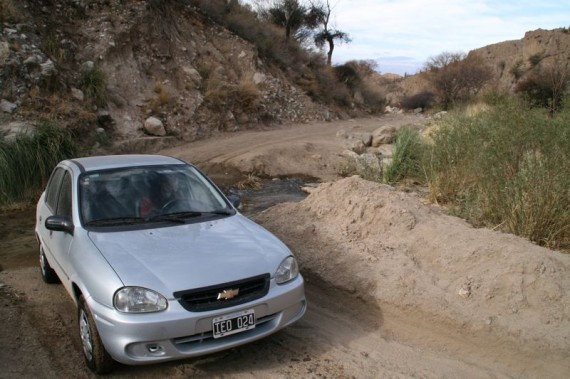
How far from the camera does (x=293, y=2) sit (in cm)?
2967

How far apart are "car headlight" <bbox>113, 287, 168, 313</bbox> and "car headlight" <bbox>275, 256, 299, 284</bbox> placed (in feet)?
2.97

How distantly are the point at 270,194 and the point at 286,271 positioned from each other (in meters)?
6.91

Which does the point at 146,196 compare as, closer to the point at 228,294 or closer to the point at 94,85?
the point at 228,294

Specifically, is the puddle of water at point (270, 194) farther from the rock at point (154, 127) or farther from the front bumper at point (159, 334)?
the front bumper at point (159, 334)

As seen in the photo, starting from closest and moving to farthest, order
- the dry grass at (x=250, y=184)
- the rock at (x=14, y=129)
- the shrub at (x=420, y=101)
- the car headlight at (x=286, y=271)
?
the car headlight at (x=286, y=271) < the rock at (x=14, y=129) < the dry grass at (x=250, y=184) < the shrub at (x=420, y=101)

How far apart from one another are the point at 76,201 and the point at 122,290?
1.37 meters

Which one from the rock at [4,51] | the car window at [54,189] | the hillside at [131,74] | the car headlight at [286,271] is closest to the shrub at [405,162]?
the car headlight at [286,271]

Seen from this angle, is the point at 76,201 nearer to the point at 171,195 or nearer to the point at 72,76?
the point at 171,195

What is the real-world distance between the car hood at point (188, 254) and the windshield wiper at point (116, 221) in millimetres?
192

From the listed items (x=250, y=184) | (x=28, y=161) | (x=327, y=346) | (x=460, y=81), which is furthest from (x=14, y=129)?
(x=460, y=81)

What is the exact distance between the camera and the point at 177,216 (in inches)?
172

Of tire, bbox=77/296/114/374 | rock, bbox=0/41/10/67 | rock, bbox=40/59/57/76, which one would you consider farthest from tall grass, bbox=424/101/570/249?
rock, bbox=0/41/10/67

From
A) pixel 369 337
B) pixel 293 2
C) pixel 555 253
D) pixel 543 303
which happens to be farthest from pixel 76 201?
pixel 293 2

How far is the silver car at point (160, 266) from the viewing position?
327 centimetres
